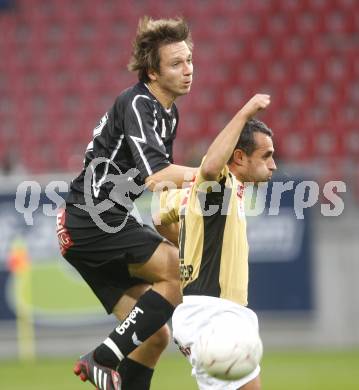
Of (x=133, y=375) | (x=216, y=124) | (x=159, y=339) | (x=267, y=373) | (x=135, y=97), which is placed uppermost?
(x=135, y=97)

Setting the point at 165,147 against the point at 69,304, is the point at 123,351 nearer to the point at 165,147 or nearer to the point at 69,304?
the point at 165,147

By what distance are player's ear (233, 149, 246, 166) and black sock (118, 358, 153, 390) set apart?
1.44 metres

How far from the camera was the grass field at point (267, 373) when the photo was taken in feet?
28.5

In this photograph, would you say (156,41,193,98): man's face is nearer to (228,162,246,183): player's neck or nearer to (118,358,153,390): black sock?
(228,162,246,183): player's neck

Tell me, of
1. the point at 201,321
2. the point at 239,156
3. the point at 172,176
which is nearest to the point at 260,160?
the point at 239,156

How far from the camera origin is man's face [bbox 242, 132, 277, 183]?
507cm

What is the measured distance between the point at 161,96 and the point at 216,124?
8.59m

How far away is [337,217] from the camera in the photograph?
11336mm

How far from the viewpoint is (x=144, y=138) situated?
524 cm

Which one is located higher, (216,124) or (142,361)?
(216,124)

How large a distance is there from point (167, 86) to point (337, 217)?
6.21 meters

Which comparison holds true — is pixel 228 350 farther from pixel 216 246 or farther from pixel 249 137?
pixel 249 137

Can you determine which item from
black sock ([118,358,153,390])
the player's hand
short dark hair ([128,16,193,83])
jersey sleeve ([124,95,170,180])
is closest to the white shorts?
jersey sleeve ([124,95,170,180])

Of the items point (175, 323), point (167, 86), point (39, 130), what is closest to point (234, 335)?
point (175, 323)
